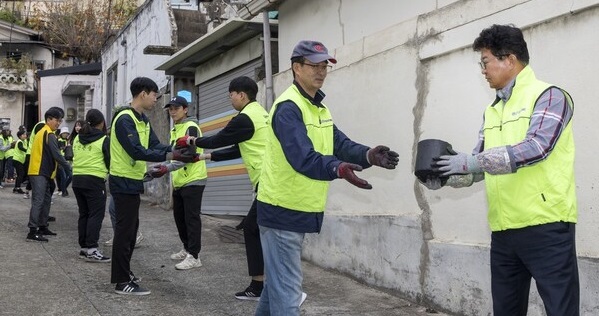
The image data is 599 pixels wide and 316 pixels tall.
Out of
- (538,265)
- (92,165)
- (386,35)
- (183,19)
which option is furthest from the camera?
(183,19)

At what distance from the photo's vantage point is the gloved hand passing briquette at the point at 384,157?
343 cm

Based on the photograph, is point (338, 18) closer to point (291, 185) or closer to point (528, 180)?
point (291, 185)

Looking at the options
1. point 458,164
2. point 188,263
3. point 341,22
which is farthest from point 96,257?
point 458,164

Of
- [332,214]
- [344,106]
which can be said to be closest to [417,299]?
[332,214]

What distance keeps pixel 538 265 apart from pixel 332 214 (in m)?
4.33

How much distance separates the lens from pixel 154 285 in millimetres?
6391

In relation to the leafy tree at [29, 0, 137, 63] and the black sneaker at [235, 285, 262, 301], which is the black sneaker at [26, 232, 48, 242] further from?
the leafy tree at [29, 0, 137, 63]

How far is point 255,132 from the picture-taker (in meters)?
5.74

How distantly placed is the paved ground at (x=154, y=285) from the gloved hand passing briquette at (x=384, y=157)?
2340 millimetres

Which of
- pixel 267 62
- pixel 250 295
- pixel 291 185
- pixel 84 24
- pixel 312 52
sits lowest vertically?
pixel 250 295

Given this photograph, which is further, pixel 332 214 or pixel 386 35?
pixel 332 214

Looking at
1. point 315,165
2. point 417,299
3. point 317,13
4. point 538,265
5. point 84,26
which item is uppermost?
point 84,26

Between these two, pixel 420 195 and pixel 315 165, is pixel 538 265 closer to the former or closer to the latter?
pixel 315 165

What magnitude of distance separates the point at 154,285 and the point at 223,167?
15.9 feet
